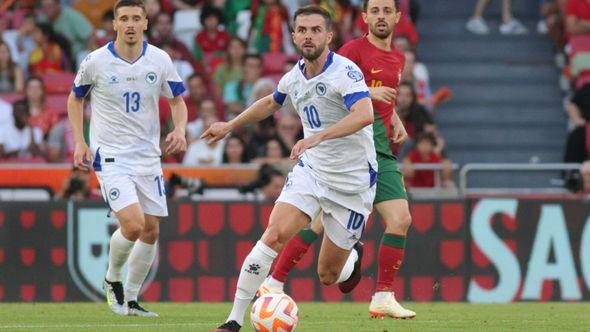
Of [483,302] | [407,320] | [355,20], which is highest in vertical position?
[355,20]

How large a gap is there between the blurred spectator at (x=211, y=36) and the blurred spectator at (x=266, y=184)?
436cm

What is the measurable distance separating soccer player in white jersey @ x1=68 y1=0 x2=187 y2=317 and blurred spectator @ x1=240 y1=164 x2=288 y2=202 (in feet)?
12.4

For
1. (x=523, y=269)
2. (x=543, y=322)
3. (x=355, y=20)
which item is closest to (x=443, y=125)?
(x=355, y=20)

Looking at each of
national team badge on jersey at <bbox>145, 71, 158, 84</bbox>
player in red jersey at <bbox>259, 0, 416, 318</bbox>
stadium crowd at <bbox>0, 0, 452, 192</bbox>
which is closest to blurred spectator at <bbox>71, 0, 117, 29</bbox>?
stadium crowd at <bbox>0, 0, 452, 192</bbox>

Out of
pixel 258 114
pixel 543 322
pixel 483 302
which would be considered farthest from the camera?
pixel 483 302

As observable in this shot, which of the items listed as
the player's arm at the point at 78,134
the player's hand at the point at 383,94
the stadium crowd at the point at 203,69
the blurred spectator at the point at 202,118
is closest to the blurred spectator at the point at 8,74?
the stadium crowd at the point at 203,69

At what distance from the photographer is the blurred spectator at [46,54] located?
1914cm

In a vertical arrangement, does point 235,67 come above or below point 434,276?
above

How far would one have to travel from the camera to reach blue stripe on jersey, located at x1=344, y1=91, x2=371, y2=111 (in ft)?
32.3

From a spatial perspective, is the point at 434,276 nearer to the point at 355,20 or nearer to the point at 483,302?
the point at 483,302

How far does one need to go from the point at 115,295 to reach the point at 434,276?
4.72 meters

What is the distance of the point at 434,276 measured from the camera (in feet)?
50.9

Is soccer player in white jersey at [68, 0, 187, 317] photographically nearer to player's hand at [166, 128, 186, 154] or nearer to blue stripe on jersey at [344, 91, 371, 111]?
player's hand at [166, 128, 186, 154]

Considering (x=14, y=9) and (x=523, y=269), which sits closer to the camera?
(x=523, y=269)
